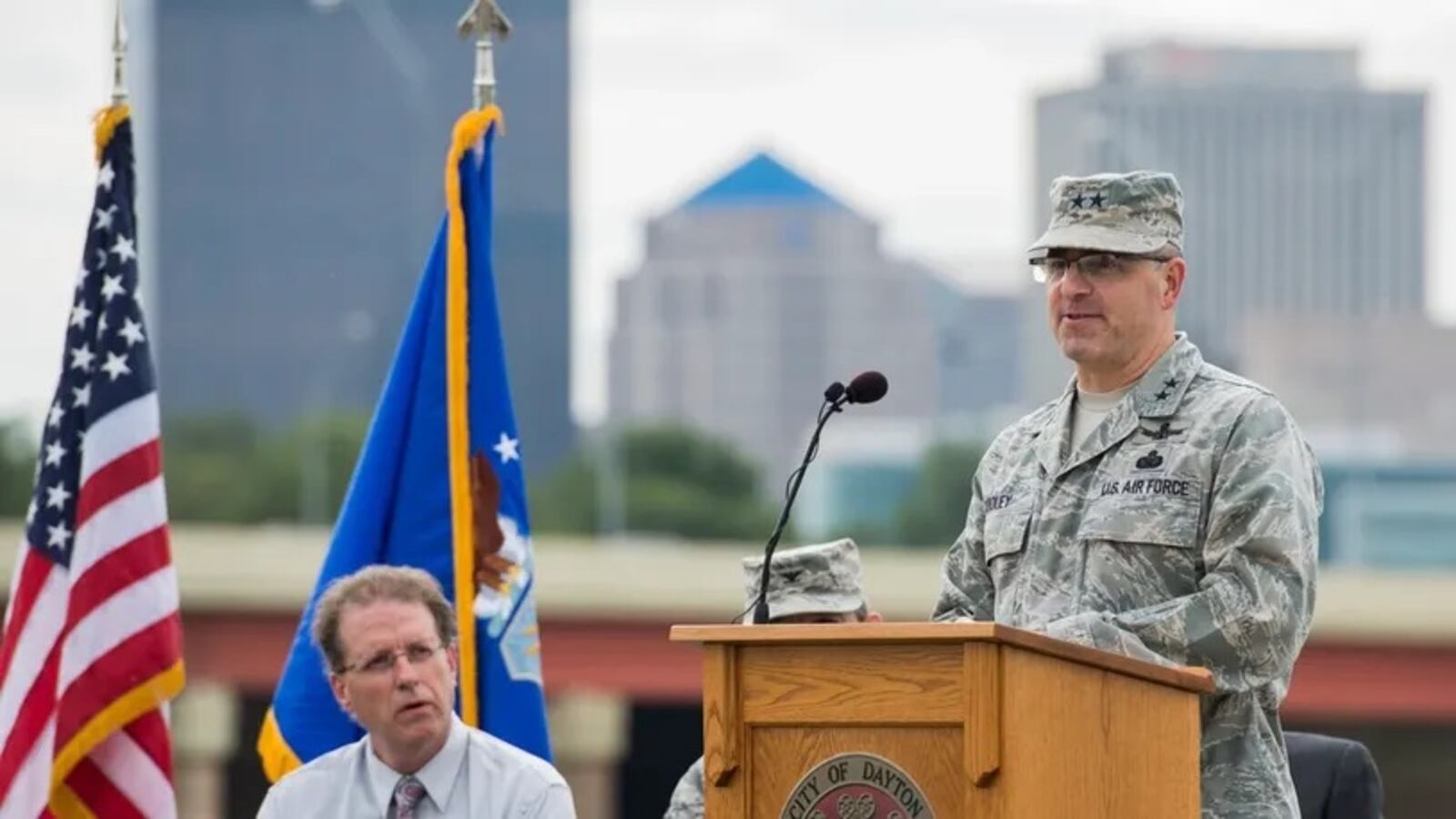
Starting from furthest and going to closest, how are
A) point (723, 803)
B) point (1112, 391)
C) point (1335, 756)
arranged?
1. point (1335, 756)
2. point (1112, 391)
3. point (723, 803)

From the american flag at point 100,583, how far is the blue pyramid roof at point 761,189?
64.2m

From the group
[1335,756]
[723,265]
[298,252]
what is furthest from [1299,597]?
[298,252]

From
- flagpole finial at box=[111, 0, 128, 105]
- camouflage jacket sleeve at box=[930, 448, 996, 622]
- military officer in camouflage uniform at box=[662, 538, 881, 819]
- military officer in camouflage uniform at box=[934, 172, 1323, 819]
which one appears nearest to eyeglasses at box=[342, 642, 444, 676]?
camouflage jacket sleeve at box=[930, 448, 996, 622]

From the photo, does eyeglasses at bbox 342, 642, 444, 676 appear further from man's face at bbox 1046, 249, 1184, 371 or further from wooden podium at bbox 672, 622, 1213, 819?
man's face at bbox 1046, 249, 1184, 371

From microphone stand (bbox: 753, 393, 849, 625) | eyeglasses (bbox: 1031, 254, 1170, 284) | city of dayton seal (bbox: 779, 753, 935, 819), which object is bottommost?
city of dayton seal (bbox: 779, 753, 935, 819)

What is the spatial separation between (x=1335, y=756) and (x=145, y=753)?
270 centimetres

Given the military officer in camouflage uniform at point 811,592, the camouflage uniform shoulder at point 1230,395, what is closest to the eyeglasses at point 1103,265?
the camouflage uniform shoulder at point 1230,395

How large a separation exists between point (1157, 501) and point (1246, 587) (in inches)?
8.6

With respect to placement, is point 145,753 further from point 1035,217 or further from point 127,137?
point 1035,217

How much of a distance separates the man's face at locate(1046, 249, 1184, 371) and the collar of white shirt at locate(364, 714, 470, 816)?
120 centimetres

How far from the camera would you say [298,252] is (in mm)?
83000

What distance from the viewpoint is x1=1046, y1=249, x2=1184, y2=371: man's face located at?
180 inches

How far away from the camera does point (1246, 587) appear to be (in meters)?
4.36

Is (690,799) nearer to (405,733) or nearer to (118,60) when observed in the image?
(405,733)
